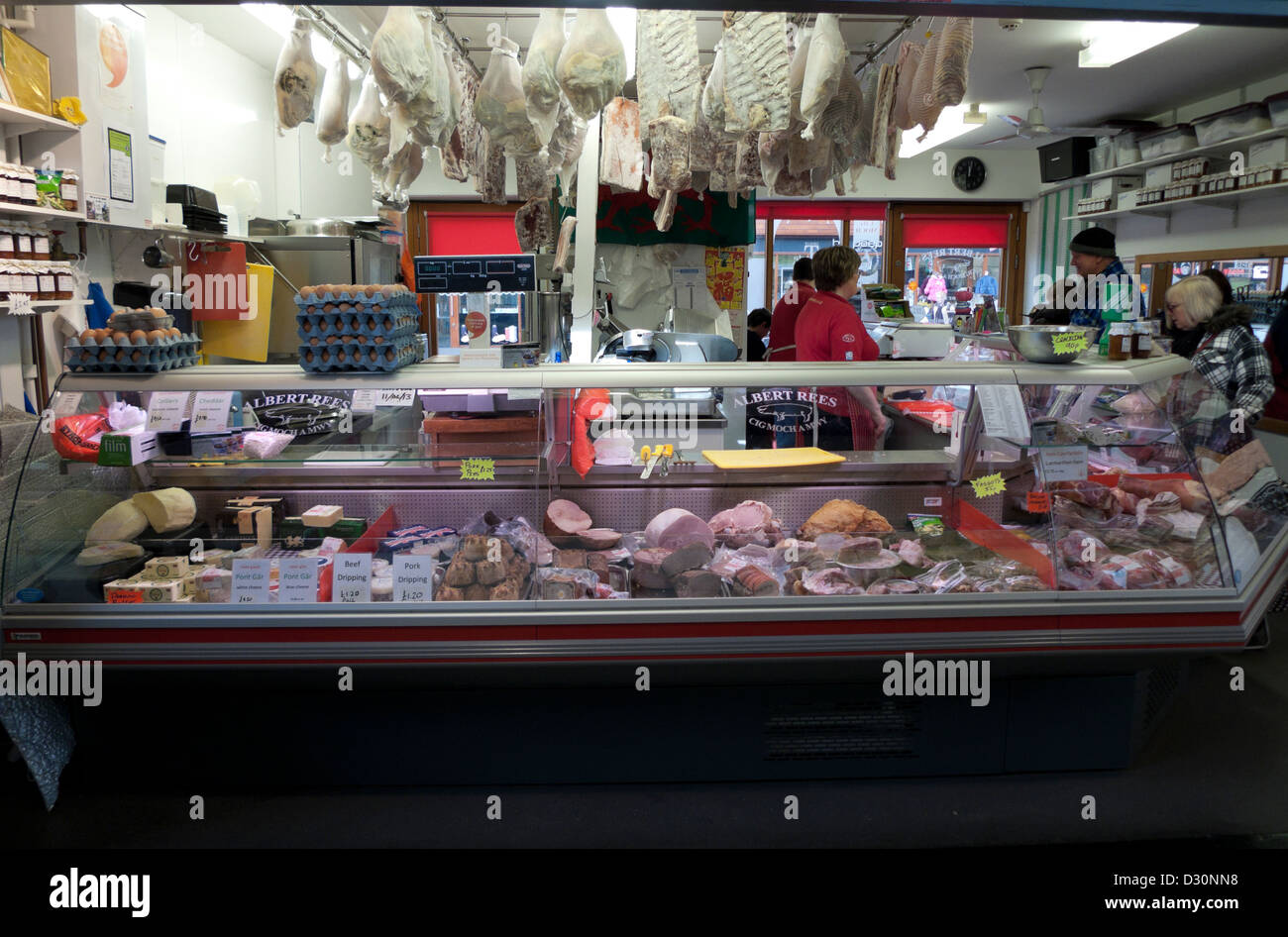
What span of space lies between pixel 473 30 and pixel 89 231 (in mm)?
3405

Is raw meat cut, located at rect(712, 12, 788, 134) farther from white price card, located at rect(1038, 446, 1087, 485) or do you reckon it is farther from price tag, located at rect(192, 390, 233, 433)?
price tag, located at rect(192, 390, 233, 433)

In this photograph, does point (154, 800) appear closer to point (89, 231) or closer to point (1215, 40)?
point (89, 231)

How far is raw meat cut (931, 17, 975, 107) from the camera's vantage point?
3477mm

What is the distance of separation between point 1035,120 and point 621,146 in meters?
5.30

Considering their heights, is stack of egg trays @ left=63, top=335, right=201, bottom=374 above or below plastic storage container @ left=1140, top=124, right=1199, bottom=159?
below

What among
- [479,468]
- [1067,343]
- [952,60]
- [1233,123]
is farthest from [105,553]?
[1233,123]

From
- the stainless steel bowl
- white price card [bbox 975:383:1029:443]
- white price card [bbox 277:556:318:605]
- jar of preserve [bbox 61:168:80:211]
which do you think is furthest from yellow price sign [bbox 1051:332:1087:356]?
jar of preserve [bbox 61:168:80:211]

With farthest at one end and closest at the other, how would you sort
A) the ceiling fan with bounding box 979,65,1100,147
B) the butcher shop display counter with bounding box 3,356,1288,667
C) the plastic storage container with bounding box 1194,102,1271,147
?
1. the ceiling fan with bounding box 979,65,1100,147
2. the plastic storage container with bounding box 1194,102,1271,147
3. the butcher shop display counter with bounding box 3,356,1288,667

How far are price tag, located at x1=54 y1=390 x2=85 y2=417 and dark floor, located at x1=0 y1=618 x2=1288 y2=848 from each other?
1049mm

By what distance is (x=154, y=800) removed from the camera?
315 cm

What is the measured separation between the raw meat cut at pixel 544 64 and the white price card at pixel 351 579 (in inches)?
69.8

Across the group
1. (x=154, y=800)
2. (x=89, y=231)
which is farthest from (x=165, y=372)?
(x=89, y=231)

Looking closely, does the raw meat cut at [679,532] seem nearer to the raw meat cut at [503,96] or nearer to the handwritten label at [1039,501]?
the handwritten label at [1039,501]

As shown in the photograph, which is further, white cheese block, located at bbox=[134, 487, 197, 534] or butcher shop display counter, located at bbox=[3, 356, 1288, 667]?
white cheese block, located at bbox=[134, 487, 197, 534]
